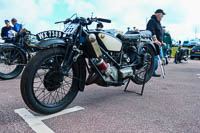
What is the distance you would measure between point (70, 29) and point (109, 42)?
66 centimetres

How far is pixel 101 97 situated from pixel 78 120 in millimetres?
1099

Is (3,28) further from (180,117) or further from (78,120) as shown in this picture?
(180,117)

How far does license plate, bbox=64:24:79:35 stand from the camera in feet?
8.39

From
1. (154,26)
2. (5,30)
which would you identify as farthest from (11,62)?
(154,26)

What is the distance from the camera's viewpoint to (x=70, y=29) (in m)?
2.61

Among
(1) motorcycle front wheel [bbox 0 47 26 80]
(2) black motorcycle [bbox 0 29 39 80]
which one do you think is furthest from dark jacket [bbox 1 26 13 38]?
(1) motorcycle front wheel [bbox 0 47 26 80]

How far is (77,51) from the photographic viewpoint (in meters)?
2.62

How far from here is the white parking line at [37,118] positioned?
214 cm

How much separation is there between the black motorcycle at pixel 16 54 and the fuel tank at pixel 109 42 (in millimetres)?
2588

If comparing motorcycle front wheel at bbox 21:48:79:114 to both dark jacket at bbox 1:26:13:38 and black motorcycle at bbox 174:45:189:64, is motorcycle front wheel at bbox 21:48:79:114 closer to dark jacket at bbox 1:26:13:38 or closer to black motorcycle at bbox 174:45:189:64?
dark jacket at bbox 1:26:13:38

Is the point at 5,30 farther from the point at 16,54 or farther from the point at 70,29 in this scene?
the point at 70,29

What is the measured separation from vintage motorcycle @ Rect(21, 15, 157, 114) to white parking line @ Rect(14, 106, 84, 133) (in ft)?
0.25

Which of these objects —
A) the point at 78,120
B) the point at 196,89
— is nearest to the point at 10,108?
the point at 78,120

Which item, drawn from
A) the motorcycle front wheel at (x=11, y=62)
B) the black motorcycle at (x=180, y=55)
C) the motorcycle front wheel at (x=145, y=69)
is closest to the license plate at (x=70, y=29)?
the motorcycle front wheel at (x=145, y=69)
